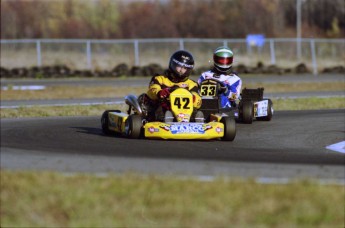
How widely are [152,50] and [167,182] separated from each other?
31.5m

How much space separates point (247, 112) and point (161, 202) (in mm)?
7093

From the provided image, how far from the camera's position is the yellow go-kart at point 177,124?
10000mm

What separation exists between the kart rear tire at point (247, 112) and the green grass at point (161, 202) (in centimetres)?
627

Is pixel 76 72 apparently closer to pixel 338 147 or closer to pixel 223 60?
pixel 223 60

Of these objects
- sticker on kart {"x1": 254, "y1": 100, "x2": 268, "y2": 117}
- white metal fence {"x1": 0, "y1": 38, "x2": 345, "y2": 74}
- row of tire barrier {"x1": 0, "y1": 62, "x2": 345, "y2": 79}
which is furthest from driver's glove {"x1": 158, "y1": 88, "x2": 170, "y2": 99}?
white metal fence {"x1": 0, "y1": 38, "x2": 345, "y2": 74}

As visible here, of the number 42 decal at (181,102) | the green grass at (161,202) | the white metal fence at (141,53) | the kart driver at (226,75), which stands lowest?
the green grass at (161,202)

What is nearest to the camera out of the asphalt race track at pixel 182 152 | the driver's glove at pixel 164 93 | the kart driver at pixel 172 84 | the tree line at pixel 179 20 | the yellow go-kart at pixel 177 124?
the asphalt race track at pixel 182 152

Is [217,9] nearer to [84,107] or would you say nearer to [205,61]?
[205,61]

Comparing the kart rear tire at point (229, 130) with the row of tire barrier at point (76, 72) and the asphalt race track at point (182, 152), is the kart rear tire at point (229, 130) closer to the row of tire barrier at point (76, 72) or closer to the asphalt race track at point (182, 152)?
the asphalt race track at point (182, 152)

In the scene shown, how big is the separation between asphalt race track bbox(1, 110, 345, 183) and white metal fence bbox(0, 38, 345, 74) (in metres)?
20.9

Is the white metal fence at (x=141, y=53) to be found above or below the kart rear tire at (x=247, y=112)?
above

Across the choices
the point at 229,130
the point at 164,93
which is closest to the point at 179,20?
the point at 164,93

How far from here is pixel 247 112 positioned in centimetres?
1291

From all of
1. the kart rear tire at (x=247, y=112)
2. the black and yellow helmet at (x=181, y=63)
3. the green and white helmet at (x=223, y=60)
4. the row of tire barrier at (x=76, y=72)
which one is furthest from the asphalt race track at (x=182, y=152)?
the row of tire barrier at (x=76, y=72)
